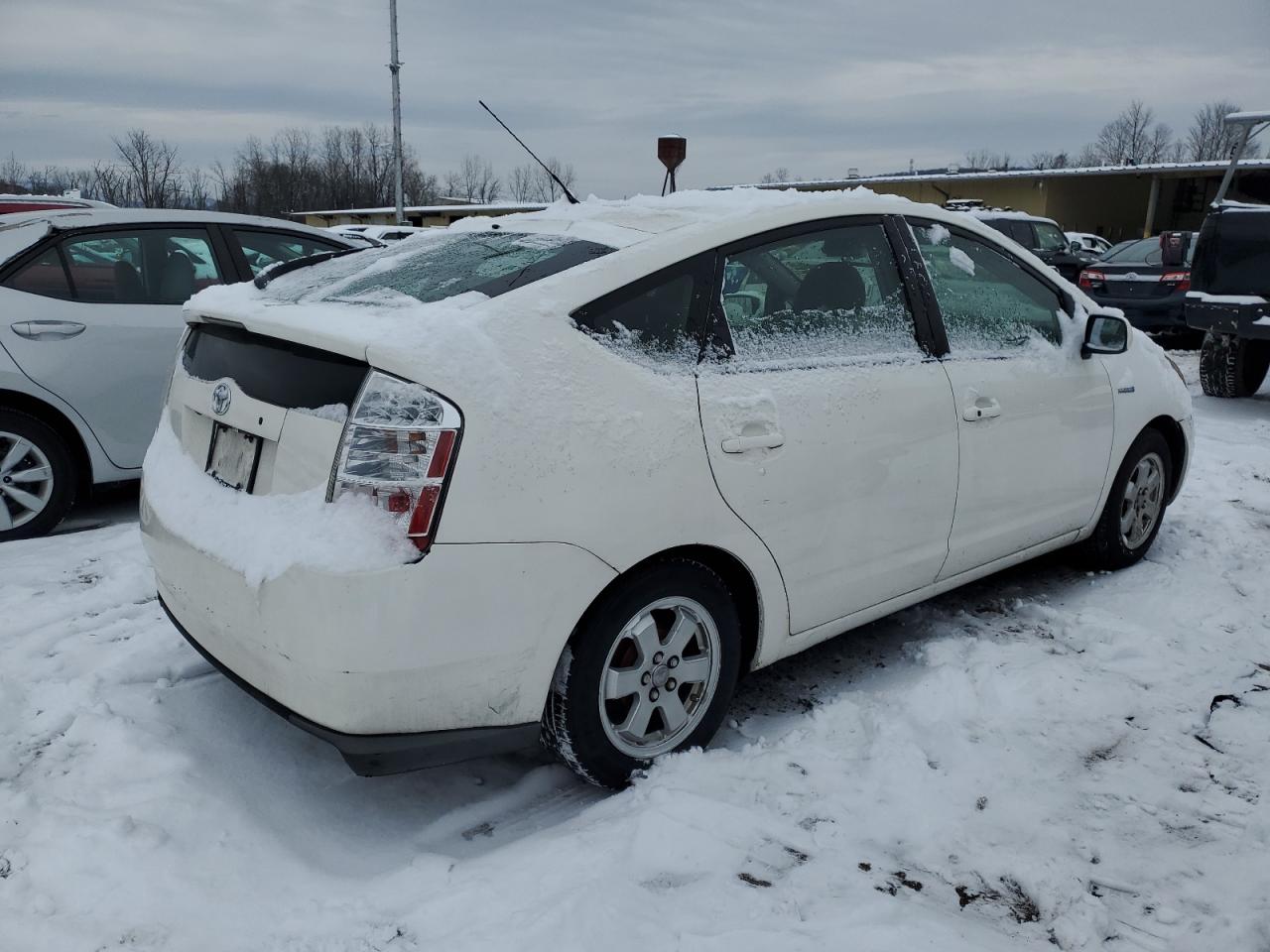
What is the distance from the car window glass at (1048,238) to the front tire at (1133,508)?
1550 centimetres

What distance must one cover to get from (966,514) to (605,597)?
159 centimetres

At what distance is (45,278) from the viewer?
505cm

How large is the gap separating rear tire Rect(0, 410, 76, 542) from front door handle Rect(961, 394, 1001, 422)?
14.0ft

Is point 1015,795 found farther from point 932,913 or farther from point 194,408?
point 194,408

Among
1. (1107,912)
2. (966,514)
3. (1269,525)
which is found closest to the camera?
(1107,912)

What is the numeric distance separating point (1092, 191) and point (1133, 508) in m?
37.8

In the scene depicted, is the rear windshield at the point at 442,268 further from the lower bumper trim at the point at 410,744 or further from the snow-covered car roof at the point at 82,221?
the snow-covered car roof at the point at 82,221

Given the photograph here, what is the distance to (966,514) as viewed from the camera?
3.62 metres

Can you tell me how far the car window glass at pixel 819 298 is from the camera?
3020 millimetres

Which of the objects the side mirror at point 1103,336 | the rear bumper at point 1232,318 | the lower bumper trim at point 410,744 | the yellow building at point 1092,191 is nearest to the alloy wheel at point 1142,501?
the side mirror at point 1103,336

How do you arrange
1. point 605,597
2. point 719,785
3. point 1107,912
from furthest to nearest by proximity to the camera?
1. point 719,785
2. point 605,597
3. point 1107,912

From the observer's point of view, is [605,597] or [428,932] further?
[605,597]

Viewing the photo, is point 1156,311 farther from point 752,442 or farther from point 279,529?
point 279,529

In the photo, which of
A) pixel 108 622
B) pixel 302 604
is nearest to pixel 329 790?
pixel 302 604
